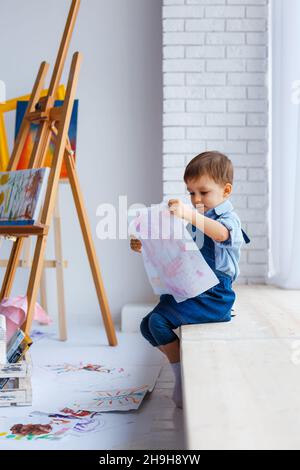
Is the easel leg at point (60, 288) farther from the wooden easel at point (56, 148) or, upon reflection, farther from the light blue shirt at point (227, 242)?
the light blue shirt at point (227, 242)

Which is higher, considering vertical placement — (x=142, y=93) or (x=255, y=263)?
(x=142, y=93)

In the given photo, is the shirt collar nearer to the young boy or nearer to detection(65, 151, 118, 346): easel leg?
the young boy

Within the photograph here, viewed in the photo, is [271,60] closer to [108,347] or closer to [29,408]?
[108,347]

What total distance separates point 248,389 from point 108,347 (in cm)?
178

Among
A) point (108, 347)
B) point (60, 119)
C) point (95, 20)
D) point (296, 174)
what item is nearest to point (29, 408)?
point (108, 347)

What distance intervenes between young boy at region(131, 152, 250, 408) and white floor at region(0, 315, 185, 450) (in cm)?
14

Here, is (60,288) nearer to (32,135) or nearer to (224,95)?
(32,135)

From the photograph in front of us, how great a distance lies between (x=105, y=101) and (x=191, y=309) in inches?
84.3

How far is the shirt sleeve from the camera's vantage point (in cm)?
204

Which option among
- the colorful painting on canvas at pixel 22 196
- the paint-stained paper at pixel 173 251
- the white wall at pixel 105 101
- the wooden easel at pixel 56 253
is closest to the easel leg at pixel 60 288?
the wooden easel at pixel 56 253

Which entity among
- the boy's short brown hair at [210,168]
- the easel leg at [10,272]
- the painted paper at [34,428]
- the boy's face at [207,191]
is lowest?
the painted paper at [34,428]

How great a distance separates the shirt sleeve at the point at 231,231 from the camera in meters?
2.04

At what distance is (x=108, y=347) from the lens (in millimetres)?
3094

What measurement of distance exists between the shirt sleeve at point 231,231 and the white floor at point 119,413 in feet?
1.72
